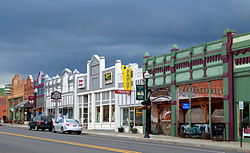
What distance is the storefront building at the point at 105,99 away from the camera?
38.2 meters

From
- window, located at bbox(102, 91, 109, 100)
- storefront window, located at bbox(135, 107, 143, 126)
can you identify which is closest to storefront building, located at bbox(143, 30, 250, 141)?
storefront window, located at bbox(135, 107, 143, 126)

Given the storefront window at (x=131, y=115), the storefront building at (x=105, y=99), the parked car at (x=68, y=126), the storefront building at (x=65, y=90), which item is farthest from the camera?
the storefront building at (x=65, y=90)

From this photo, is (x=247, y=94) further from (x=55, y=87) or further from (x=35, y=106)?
(x=35, y=106)

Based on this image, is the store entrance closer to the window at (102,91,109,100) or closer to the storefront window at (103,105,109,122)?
the storefront window at (103,105,109,122)

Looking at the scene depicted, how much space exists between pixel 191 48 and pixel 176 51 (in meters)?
1.96

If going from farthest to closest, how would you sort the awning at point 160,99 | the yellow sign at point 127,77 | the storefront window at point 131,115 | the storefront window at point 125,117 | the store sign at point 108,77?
the store sign at point 108,77
the storefront window at point 125,117
the yellow sign at point 127,77
the storefront window at point 131,115
the awning at point 160,99

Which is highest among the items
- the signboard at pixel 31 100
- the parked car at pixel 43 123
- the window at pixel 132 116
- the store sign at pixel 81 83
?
the store sign at pixel 81 83

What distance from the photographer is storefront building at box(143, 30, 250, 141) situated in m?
25.6

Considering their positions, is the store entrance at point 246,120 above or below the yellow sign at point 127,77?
below

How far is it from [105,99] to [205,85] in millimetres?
17293

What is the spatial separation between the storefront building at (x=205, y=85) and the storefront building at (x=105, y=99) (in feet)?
12.0

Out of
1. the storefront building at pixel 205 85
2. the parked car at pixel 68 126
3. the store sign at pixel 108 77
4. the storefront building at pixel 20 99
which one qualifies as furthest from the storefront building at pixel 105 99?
the storefront building at pixel 20 99

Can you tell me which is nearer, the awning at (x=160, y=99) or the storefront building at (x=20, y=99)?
the awning at (x=160, y=99)

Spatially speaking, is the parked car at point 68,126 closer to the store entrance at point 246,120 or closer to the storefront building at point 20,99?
the store entrance at point 246,120
